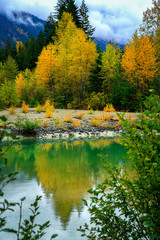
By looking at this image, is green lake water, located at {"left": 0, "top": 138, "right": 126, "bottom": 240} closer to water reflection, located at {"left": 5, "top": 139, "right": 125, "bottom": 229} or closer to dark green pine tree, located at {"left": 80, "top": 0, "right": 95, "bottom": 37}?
water reflection, located at {"left": 5, "top": 139, "right": 125, "bottom": 229}

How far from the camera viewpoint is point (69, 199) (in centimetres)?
382

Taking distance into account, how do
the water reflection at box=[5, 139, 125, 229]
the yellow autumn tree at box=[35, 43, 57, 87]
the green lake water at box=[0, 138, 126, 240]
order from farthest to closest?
the yellow autumn tree at box=[35, 43, 57, 87]
the water reflection at box=[5, 139, 125, 229]
the green lake water at box=[0, 138, 126, 240]

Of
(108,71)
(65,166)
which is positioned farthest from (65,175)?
(108,71)

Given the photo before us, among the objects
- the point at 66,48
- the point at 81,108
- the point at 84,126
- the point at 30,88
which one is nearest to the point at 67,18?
the point at 66,48

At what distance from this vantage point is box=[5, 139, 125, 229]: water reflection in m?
3.89

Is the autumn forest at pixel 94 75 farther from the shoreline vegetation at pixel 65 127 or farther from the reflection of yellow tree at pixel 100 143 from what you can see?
the reflection of yellow tree at pixel 100 143

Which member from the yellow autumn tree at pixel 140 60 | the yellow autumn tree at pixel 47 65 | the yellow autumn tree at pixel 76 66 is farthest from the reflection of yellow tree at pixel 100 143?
the yellow autumn tree at pixel 47 65

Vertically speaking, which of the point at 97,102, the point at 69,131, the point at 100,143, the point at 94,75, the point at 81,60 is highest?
the point at 81,60

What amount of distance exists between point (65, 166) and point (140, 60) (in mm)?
12942

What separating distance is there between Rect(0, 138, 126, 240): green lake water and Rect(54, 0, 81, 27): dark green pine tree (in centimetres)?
2579

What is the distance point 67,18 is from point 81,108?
47.5 ft

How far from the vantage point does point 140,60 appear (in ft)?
55.7

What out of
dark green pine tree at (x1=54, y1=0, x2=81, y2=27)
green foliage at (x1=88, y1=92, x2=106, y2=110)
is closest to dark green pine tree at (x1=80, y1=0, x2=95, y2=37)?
dark green pine tree at (x1=54, y1=0, x2=81, y2=27)

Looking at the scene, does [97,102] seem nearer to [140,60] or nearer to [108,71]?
[108,71]
